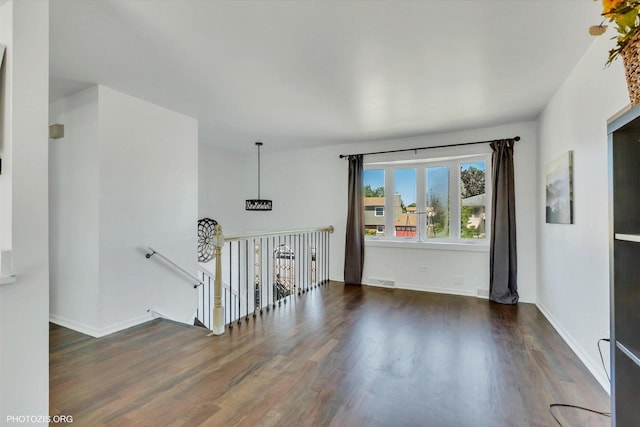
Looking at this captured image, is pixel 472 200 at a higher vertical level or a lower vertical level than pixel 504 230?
higher

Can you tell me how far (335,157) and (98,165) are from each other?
11.2 ft

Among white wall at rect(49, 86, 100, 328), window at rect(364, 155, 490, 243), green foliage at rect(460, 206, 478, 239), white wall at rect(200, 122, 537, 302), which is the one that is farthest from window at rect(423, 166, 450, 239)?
white wall at rect(49, 86, 100, 328)

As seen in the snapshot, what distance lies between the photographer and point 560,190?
9.39ft

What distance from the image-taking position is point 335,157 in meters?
5.23

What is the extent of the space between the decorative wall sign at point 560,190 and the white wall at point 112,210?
4087mm

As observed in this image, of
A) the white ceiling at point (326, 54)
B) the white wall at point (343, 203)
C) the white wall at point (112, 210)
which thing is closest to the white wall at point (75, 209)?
the white wall at point (112, 210)

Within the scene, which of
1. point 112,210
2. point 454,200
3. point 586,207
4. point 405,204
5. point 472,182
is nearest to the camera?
point 586,207

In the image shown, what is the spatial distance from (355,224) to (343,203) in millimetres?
488

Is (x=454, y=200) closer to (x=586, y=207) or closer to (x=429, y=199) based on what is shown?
(x=429, y=199)

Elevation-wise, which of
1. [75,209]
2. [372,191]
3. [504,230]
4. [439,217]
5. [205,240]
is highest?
[372,191]

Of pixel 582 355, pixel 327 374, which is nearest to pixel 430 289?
pixel 582 355

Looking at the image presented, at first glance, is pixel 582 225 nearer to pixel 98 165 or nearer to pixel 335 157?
pixel 335 157

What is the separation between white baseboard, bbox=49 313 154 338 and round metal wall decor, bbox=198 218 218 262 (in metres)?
1.77

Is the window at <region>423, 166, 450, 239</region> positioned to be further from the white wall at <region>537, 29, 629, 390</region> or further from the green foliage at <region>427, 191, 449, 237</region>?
the white wall at <region>537, 29, 629, 390</region>
